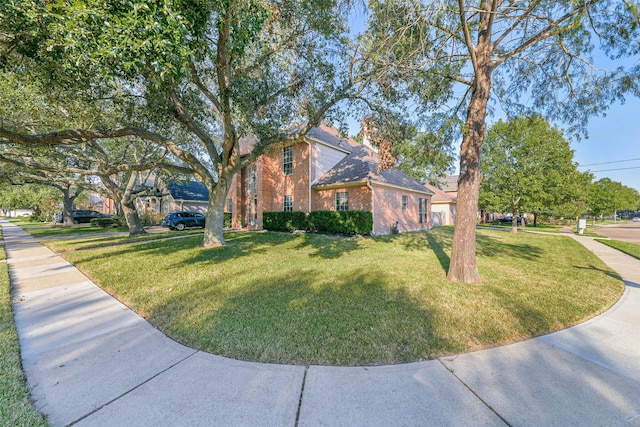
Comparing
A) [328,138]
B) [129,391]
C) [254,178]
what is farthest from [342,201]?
[129,391]

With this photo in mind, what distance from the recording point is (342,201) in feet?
49.5

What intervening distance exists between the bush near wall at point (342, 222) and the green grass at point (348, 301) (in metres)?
4.94

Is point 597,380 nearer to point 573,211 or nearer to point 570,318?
point 570,318

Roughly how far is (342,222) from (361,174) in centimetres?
310

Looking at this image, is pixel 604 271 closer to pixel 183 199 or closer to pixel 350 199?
pixel 350 199

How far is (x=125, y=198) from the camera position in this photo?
14570 mm

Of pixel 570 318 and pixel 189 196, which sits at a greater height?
pixel 189 196

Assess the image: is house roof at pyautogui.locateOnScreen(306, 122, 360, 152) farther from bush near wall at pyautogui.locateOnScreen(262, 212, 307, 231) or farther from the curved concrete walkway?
the curved concrete walkway

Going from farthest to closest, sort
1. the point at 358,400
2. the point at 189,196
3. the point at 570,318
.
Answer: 1. the point at 189,196
2. the point at 570,318
3. the point at 358,400

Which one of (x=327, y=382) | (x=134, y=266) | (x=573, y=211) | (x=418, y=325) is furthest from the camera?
(x=573, y=211)

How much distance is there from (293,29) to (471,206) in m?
7.40

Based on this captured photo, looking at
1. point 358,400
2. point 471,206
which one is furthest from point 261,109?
point 358,400

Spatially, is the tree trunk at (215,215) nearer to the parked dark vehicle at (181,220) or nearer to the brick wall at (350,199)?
the brick wall at (350,199)

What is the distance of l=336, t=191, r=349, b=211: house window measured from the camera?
48.9 feet
